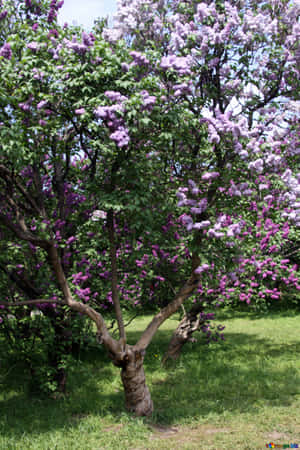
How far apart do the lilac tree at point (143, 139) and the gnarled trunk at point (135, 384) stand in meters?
0.02

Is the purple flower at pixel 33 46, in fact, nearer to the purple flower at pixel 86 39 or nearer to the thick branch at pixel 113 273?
the purple flower at pixel 86 39

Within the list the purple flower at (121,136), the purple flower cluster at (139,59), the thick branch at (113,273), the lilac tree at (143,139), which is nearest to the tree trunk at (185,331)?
the lilac tree at (143,139)

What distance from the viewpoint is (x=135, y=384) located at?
799cm

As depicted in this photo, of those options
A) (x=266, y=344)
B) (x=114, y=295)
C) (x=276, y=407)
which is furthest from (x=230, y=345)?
(x=114, y=295)

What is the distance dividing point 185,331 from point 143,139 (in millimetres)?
7363

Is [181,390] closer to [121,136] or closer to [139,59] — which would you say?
[121,136]

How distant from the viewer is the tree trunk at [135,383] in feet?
26.1

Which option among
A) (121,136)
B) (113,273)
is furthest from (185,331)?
(121,136)

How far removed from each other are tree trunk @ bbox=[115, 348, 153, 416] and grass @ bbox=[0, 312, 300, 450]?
0.28m

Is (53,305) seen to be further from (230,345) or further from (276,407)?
(230,345)

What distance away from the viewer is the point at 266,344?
574 inches

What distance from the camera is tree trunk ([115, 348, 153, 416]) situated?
26.1ft

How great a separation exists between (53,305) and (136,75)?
17.2ft

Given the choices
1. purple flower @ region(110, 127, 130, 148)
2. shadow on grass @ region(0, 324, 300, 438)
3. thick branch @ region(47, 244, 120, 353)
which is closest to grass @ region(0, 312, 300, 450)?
shadow on grass @ region(0, 324, 300, 438)
